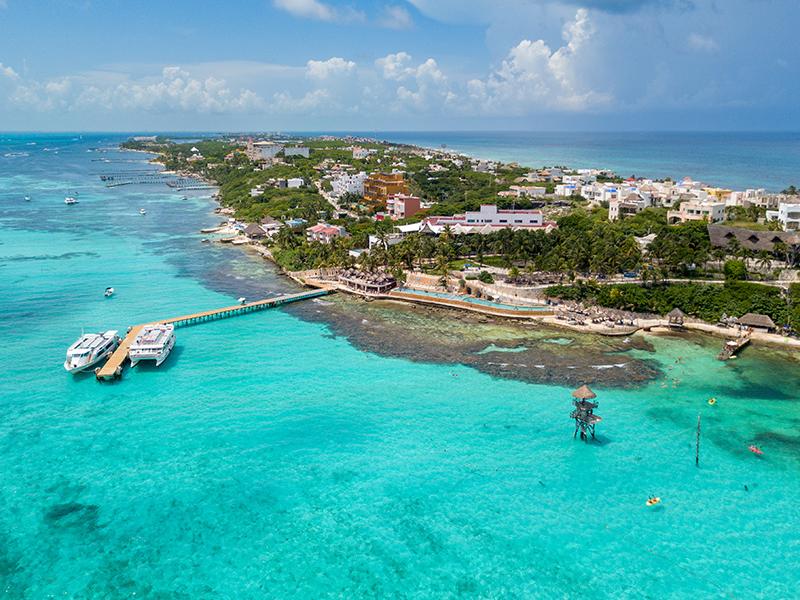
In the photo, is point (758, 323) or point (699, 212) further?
point (699, 212)

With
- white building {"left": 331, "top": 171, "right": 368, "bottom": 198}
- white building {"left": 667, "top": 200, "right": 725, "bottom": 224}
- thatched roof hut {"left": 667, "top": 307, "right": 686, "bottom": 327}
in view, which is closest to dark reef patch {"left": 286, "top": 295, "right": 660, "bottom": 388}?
thatched roof hut {"left": 667, "top": 307, "right": 686, "bottom": 327}

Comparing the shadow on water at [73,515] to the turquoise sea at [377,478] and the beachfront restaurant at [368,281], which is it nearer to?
the turquoise sea at [377,478]

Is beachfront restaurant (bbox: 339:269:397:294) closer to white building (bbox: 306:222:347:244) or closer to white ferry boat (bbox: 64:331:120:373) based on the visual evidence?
white building (bbox: 306:222:347:244)

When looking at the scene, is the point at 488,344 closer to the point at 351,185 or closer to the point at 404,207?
the point at 404,207

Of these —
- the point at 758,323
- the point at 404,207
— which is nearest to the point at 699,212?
the point at 758,323

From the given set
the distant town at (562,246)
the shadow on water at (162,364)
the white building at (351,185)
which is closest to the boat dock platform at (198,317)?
the shadow on water at (162,364)
